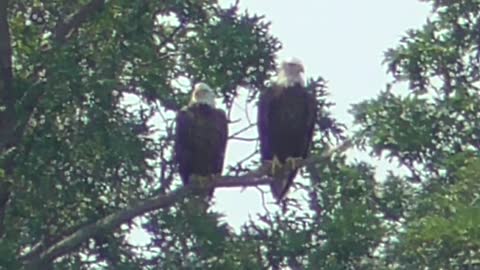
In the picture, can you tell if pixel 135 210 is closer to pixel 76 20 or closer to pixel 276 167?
pixel 276 167

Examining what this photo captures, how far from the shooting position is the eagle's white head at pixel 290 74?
15.0 m

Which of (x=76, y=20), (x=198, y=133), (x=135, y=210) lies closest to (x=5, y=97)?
(x=76, y=20)

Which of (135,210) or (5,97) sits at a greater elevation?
(5,97)

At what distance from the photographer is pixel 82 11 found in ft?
51.8

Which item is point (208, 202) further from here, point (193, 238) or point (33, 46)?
point (33, 46)

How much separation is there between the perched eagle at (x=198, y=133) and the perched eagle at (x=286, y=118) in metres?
0.38

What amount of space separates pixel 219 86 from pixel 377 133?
1233 millimetres

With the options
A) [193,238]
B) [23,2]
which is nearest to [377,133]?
[193,238]

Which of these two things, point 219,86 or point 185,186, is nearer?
point 185,186

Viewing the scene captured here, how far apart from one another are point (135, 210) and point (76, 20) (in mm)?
2209

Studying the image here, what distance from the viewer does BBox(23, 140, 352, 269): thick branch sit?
13.5 metres

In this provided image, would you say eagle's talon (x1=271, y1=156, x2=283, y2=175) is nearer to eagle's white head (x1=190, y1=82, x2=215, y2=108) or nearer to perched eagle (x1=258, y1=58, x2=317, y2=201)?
perched eagle (x1=258, y1=58, x2=317, y2=201)

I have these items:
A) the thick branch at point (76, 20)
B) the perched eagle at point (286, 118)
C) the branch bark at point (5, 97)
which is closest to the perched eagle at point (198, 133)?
the perched eagle at point (286, 118)

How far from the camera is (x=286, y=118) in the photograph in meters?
14.8
